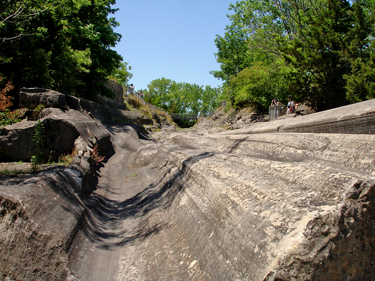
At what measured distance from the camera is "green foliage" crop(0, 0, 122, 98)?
980 cm

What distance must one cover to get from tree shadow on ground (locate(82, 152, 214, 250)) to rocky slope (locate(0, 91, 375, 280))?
29 millimetres

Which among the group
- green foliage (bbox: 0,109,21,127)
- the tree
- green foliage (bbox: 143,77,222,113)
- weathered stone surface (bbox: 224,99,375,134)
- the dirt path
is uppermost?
green foliage (bbox: 143,77,222,113)

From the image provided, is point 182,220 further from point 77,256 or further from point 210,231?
point 77,256

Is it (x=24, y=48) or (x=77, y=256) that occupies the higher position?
(x=24, y=48)

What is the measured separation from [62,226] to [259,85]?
23.1 metres

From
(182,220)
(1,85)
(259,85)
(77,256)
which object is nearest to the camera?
(77,256)

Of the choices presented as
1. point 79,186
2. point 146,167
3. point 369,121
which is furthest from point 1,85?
point 369,121

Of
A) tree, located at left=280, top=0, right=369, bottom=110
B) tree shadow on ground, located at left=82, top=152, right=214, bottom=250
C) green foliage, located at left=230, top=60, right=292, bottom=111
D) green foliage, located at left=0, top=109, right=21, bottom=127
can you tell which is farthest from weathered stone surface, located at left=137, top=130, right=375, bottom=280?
green foliage, located at left=230, top=60, right=292, bottom=111

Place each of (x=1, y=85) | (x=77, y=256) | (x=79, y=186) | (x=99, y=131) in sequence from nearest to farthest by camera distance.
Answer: (x=77, y=256) → (x=79, y=186) → (x=1, y=85) → (x=99, y=131)

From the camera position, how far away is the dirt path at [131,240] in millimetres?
3154

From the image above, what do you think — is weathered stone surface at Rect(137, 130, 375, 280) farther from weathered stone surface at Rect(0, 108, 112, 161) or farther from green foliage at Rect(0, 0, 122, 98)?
green foliage at Rect(0, 0, 122, 98)

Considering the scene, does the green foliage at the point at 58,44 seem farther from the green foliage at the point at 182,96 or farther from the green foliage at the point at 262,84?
the green foliage at the point at 182,96

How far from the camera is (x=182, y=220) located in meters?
3.94

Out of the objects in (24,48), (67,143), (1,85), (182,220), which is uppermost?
(24,48)
